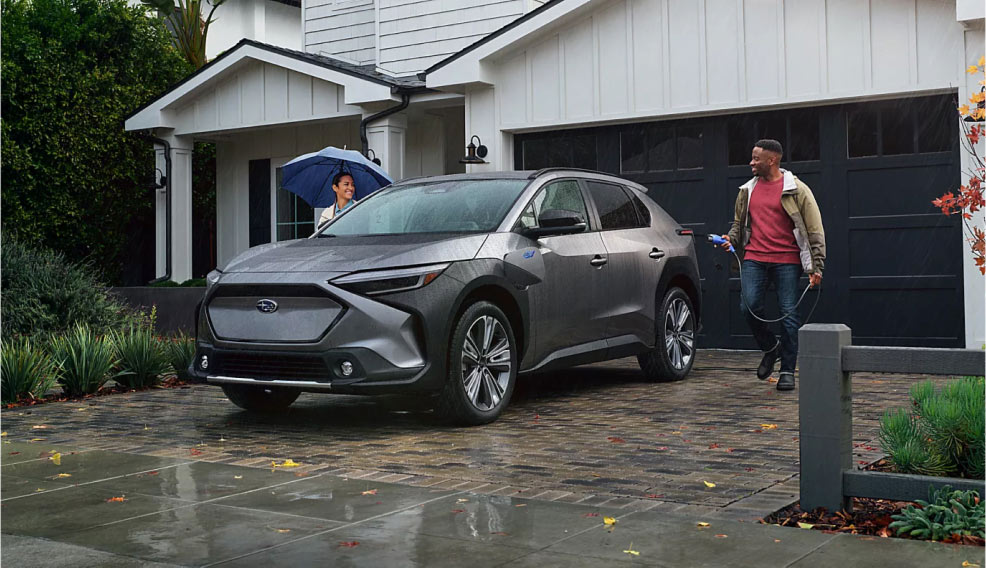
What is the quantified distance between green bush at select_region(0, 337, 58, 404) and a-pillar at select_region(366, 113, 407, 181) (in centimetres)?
645

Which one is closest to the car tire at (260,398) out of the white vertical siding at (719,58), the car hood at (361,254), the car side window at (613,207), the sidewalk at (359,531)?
the car hood at (361,254)

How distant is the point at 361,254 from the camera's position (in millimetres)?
Result: 7324

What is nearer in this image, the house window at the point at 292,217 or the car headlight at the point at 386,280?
the car headlight at the point at 386,280

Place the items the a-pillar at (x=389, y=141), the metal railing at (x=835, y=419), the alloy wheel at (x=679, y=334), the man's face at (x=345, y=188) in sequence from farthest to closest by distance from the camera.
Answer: the a-pillar at (x=389, y=141), the man's face at (x=345, y=188), the alloy wheel at (x=679, y=334), the metal railing at (x=835, y=419)

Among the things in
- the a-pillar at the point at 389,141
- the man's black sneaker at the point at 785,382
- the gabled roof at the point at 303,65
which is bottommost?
the man's black sneaker at the point at 785,382

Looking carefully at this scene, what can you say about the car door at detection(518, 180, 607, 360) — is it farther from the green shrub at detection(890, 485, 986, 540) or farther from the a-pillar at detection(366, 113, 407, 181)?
the a-pillar at detection(366, 113, 407, 181)

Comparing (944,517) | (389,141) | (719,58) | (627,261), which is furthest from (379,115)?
(944,517)

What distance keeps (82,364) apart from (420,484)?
5009 mm

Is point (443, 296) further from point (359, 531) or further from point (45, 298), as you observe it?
point (45, 298)

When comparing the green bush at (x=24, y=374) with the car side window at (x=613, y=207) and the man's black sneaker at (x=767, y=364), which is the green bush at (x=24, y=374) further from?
the man's black sneaker at (x=767, y=364)

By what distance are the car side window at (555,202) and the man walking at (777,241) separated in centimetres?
133

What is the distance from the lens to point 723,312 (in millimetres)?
12766

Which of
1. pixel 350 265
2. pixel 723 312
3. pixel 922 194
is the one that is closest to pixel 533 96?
pixel 723 312

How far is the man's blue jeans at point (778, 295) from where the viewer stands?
30.4 feet
